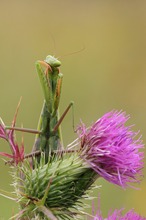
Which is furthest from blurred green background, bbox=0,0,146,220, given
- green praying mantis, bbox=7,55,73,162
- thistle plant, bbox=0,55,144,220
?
thistle plant, bbox=0,55,144,220

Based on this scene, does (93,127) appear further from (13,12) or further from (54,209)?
(13,12)

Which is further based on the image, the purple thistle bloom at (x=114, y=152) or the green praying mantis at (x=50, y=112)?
the green praying mantis at (x=50, y=112)

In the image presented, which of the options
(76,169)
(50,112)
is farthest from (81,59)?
(76,169)

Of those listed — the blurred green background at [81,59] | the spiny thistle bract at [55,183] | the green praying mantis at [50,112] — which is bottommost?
the spiny thistle bract at [55,183]

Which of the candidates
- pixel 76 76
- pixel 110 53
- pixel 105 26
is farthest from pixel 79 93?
pixel 105 26

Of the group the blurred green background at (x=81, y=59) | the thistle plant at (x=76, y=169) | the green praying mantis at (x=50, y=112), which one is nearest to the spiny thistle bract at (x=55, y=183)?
the thistle plant at (x=76, y=169)

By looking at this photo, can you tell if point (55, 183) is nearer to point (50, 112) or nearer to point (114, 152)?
point (114, 152)

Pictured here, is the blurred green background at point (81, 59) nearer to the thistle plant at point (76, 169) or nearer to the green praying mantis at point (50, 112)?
the green praying mantis at point (50, 112)
